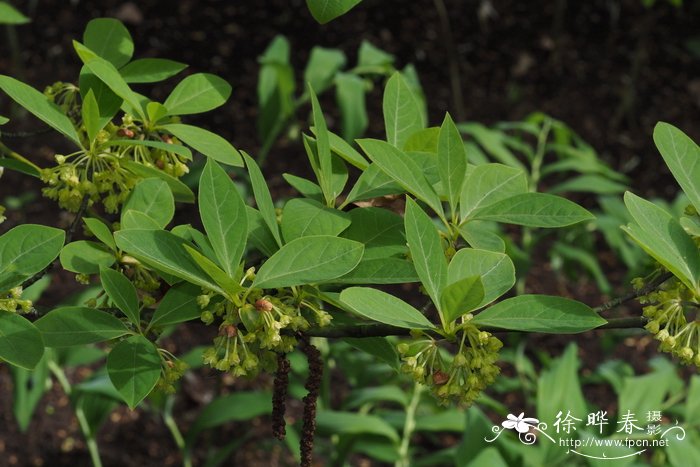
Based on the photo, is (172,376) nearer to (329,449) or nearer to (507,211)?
(507,211)

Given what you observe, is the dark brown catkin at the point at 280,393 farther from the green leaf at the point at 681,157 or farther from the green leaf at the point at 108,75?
the green leaf at the point at 681,157

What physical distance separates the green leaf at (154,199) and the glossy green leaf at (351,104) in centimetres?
177

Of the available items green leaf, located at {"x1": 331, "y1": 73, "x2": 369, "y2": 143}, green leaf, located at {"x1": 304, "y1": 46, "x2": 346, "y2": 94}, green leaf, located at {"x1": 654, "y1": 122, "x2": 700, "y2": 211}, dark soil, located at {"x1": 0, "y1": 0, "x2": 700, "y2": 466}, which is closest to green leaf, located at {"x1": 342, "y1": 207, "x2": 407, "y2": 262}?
green leaf, located at {"x1": 654, "y1": 122, "x2": 700, "y2": 211}

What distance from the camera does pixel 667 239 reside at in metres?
0.77

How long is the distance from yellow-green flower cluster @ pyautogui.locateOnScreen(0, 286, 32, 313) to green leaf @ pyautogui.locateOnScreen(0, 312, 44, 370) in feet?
0.08

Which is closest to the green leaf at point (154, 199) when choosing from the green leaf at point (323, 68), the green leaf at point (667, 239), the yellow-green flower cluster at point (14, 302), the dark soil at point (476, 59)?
the yellow-green flower cluster at point (14, 302)

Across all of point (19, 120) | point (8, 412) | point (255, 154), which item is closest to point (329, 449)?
point (8, 412)

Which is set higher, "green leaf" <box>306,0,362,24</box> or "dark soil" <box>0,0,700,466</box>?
"green leaf" <box>306,0,362,24</box>

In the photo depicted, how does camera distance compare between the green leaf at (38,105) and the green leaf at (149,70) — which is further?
the green leaf at (149,70)

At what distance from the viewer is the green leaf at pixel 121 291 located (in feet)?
2.61

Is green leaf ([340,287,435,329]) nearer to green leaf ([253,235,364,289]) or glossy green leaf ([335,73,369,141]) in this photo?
green leaf ([253,235,364,289])

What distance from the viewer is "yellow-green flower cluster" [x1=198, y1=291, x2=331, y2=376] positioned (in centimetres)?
75

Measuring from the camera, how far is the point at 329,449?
92.4 inches

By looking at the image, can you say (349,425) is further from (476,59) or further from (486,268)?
(476,59)
